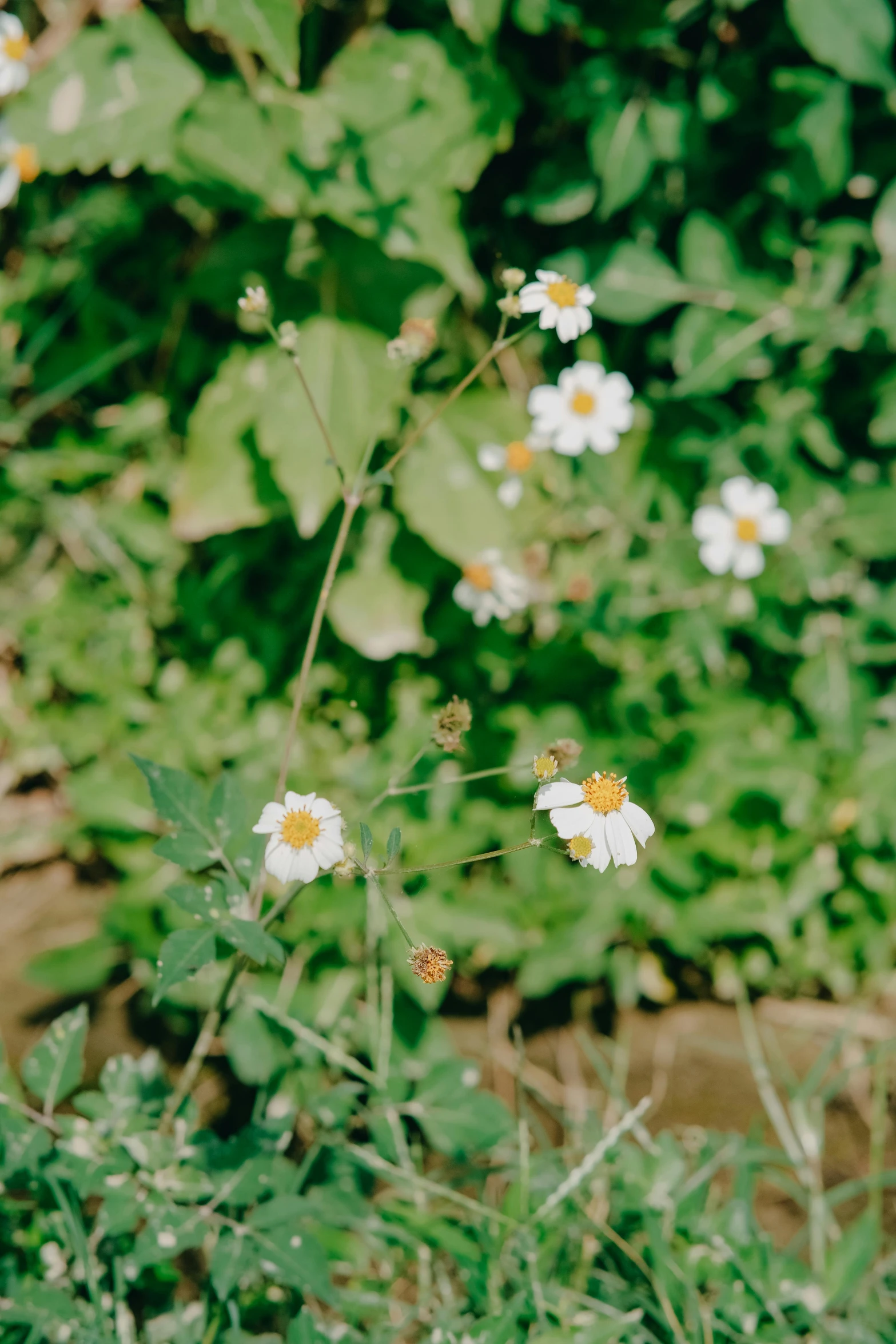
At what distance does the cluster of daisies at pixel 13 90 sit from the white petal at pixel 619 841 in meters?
1.50

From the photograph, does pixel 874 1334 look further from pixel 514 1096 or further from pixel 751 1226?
pixel 514 1096

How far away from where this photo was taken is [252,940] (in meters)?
0.90

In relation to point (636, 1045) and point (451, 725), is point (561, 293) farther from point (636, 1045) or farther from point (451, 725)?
point (636, 1045)

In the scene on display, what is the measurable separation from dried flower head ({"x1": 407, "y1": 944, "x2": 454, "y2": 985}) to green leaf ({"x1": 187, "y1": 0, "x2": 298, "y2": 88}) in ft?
3.98

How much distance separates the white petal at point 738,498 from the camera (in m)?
1.68

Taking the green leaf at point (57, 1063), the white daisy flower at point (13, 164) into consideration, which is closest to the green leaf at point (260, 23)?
the white daisy flower at point (13, 164)

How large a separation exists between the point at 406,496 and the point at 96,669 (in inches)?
31.3

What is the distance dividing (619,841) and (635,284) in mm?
1146

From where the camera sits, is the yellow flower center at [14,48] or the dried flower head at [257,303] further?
the yellow flower center at [14,48]

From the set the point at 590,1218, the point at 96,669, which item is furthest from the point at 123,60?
the point at 590,1218

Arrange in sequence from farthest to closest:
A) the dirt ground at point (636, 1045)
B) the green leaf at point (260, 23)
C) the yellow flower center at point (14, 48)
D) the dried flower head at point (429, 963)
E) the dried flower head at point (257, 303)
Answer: the dirt ground at point (636, 1045)
the yellow flower center at point (14, 48)
the green leaf at point (260, 23)
the dried flower head at point (257, 303)
the dried flower head at point (429, 963)

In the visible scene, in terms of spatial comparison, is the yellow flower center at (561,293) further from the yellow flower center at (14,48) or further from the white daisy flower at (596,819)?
the yellow flower center at (14,48)

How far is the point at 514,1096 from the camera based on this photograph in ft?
5.90

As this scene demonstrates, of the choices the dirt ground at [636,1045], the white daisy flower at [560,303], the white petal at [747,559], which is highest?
the white daisy flower at [560,303]
